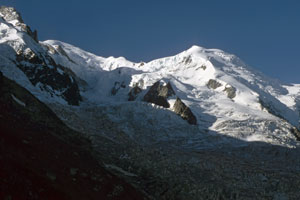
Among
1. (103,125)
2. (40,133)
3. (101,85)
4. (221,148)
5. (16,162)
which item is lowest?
(16,162)

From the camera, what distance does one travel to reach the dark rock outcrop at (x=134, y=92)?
15345 centimetres

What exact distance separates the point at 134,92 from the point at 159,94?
20455 millimetres

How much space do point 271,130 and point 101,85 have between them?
320ft

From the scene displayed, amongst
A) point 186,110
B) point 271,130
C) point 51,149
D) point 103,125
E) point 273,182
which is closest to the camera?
point 51,149

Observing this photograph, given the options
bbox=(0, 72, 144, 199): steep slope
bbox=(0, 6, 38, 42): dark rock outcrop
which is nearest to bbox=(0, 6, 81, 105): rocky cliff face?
bbox=(0, 6, 38, 42): dark rock outcrop

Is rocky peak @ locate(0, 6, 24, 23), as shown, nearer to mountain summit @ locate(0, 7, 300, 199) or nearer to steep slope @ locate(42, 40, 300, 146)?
mountain summit @ locate(0, 7, 300, 199)

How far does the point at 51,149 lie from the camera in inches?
1088

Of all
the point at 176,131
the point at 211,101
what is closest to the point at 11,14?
the point at 211,101

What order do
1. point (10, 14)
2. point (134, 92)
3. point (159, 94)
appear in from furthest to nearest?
point (10, 14), point (134, 92), point (159, 94)

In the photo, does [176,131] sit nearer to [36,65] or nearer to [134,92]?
[36,65]

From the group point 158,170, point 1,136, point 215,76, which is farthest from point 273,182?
point 215,76

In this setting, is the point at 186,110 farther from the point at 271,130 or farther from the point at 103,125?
the point at 103,125

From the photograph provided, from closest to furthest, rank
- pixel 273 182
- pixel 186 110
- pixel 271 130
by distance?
pixel 273 182 < pixel 271 130 < pixel 186 110

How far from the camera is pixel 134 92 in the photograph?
15575 centimetres
